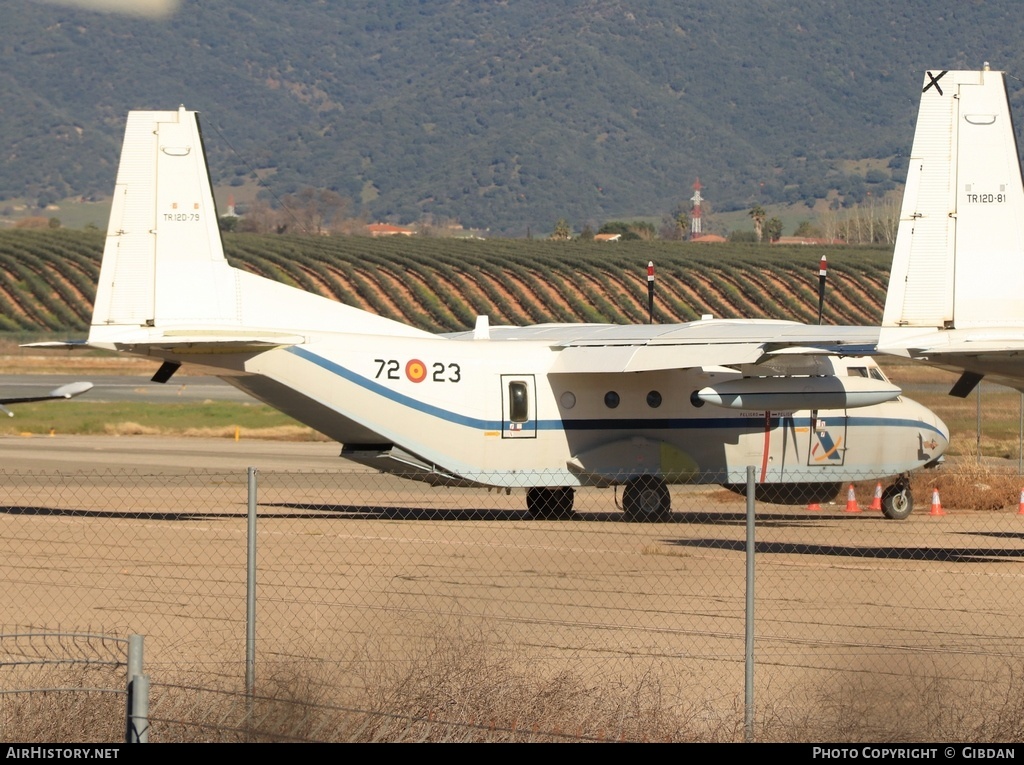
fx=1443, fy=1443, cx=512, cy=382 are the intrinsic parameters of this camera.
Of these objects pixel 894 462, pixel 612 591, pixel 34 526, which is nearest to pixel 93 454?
pixel 34 526

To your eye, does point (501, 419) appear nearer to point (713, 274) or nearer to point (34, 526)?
point (34, 526)

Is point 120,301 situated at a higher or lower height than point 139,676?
higher

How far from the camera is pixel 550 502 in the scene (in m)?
24.1

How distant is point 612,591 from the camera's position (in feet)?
52.1

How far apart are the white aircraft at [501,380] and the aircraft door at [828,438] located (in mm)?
23

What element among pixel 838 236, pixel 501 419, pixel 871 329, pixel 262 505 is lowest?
pixel 262 505

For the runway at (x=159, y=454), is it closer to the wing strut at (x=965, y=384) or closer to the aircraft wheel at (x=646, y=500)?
the aircraft wheel at (x=646, y=500)

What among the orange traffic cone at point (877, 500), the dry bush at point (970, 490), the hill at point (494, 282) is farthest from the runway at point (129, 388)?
the dry bush at point (970, 490)

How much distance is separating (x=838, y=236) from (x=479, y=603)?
6928 inches

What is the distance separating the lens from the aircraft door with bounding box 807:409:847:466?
23.8 meters

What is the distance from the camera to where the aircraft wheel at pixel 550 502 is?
930 inches

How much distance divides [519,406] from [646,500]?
2548mm

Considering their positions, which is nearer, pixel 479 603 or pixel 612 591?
pixel 479 603

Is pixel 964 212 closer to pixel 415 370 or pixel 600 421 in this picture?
pixel 600 421
